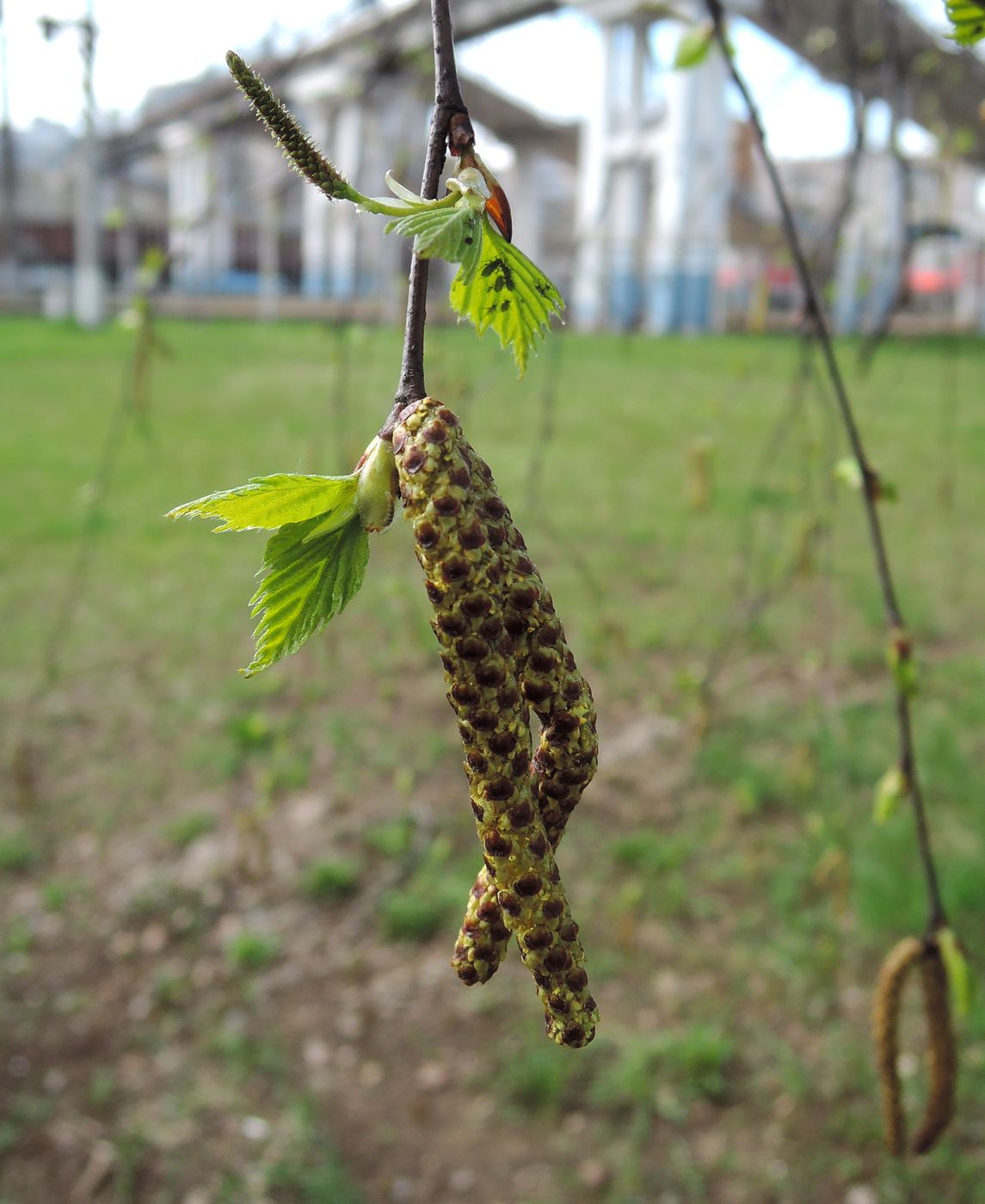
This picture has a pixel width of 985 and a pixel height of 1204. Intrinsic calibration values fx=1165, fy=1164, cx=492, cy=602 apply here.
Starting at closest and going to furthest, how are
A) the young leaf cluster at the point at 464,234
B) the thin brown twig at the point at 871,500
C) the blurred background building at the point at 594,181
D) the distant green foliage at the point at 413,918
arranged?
the young leaf cluster at the point at 464,234
the thin brown twig at the point at 871,500
the blurred background building at the point at 594,181
the distant green foliage at the point at 413,918

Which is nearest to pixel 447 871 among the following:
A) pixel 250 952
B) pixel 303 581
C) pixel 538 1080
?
pixel 250 952

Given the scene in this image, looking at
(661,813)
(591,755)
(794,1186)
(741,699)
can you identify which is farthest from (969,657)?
(591,755)

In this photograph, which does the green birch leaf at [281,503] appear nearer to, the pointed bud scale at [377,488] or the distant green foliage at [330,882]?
the pointed bud scale at [377,488]

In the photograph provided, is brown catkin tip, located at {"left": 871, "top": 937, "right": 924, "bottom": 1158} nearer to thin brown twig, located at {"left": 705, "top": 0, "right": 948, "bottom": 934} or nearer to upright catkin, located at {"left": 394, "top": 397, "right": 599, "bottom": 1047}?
thin brown twig, located at {"left": 705, "top": 0, "right": 948, "bottom": 934}

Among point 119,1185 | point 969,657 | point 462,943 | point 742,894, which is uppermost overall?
point 462,943

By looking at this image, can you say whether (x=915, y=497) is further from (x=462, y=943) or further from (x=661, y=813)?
(x=462, y=943)

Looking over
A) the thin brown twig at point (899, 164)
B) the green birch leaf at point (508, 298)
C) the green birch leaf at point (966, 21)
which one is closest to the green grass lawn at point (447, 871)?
the thin brown twig at point (899, 164)
